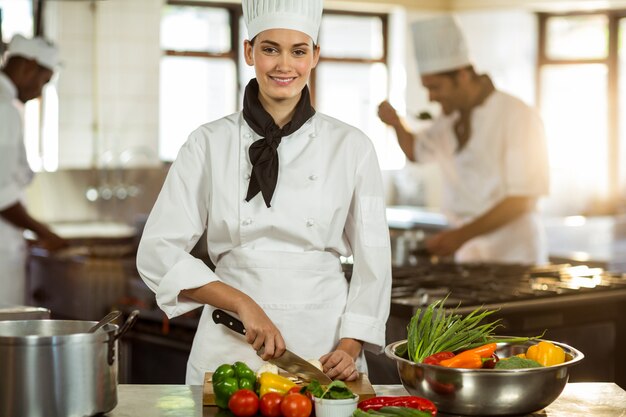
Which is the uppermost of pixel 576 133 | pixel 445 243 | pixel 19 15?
pixel 19 15

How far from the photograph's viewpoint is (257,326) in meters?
2.03

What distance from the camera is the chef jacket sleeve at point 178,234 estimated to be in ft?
7.03

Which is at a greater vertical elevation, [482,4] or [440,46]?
[482,4]

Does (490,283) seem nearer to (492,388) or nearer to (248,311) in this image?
(248,311)

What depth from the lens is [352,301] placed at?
230cm

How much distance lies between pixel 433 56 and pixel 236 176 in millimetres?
2588

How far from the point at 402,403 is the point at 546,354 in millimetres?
337

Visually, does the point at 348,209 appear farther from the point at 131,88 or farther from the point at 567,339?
the point at 131,88

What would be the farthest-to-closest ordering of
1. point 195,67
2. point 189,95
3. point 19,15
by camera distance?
point 195,67 → point 189,95 → point 19,15

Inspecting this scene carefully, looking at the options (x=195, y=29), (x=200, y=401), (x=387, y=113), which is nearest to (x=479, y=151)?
(x=387, y=113)

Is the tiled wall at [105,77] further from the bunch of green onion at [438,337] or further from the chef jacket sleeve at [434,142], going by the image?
the bunch of green onion at [438,337]

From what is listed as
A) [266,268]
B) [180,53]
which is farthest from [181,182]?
[180,53]

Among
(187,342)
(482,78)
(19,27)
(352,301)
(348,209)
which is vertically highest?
(19,27)

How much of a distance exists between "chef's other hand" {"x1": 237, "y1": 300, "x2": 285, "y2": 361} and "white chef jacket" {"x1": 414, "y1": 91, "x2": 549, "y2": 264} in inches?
100
